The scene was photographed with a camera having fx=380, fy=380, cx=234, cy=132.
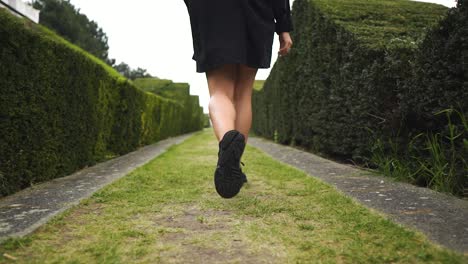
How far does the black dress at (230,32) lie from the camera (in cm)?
216

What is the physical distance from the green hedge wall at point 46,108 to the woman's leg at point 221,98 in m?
1.46

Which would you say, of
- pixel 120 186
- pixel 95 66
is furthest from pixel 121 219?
pixel 95 66

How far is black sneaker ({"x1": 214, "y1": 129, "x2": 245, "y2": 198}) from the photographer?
1.92 meters

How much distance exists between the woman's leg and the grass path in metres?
0.48

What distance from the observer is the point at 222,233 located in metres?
1.66

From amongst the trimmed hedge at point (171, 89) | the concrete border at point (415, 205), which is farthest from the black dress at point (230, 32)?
the trimmed hedge at point (171, 89)

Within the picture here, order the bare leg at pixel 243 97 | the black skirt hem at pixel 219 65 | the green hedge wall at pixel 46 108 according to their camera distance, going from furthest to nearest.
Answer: the green hedge wall at pixel 46 108 < the bare leg at pixel 243 97 < the black skirt hem at pixel 219 65

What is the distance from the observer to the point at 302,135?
270 inches

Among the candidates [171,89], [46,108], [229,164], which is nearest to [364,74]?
[229,164]

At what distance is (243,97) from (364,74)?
1784 millimetres

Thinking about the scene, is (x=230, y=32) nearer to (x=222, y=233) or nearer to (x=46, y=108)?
(x=222, y=233)

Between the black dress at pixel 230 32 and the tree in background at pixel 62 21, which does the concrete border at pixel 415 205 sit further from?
the tree in background at pixel 62 21

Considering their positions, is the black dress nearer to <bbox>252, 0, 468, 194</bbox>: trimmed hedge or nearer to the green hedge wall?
<bbox>252, 0, 468, 194</bbox>: trimmed hedge

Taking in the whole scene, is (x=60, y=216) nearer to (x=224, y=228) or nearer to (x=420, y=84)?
(x=224, y=228)
